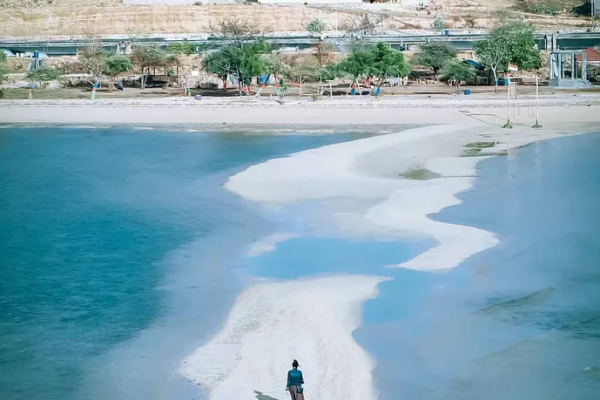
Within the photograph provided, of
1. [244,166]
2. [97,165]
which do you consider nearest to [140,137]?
[97,165]

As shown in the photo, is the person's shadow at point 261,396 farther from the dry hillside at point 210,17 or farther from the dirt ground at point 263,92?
the dry hillside at point 210,17

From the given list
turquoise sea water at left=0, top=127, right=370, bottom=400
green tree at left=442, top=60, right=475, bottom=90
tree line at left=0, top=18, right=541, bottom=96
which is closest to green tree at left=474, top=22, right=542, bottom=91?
tree line at left=0, top=18, right=541, bottom=96

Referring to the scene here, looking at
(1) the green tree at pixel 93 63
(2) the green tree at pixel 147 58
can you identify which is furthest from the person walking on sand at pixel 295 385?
(2) the green tree at pixel 147 58

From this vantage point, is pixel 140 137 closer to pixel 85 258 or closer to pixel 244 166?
pixel 244 166

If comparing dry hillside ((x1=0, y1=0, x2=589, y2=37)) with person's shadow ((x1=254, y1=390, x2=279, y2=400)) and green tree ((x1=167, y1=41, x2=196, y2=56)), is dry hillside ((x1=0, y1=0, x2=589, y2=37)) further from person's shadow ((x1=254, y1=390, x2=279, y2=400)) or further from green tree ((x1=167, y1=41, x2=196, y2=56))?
person's shadow ((x1=254, y1=390, x2=279, y2=400))

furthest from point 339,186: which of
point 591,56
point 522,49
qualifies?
point 591,56

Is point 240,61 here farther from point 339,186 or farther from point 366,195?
point 366,195

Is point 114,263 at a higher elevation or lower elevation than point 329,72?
lower

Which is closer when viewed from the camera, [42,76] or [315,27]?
[42,76]

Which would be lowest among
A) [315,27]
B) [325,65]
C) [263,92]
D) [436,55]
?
[263,92]
